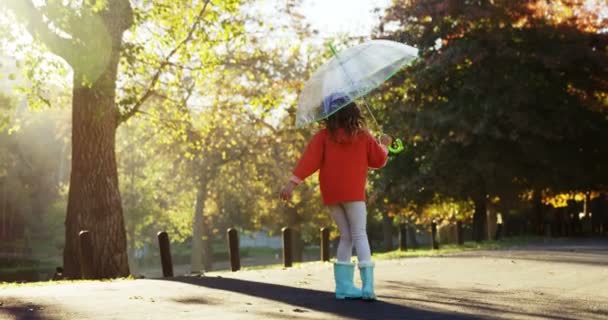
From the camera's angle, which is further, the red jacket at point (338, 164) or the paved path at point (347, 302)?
the red jacket at point (338, 164)

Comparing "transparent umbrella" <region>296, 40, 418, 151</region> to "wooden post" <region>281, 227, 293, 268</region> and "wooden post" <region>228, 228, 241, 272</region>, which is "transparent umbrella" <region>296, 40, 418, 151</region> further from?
"wooden post" <region>281, 227, 293, 268</region>

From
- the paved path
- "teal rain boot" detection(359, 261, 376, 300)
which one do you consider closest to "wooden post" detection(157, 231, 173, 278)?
the paved path

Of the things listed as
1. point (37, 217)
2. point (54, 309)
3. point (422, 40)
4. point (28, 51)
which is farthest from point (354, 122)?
point (37, 217)

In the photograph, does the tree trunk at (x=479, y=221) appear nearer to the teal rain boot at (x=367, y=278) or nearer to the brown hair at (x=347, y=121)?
the teal rain boot at (x=367, y=278)

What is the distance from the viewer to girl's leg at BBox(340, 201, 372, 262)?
8984 millimetres

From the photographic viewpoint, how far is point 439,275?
13.2 m

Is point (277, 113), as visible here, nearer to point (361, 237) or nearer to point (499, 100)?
point (499, 100)

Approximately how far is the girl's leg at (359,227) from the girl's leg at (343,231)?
0.33 ft

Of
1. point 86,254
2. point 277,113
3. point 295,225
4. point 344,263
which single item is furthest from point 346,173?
point 295,225

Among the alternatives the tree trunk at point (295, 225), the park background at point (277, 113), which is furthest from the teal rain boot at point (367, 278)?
the tree trunk at point (295, 225)

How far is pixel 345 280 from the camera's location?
30.3ft

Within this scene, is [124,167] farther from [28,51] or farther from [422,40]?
[28,51]

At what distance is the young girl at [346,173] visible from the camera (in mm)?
8984

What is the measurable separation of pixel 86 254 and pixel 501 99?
15.5 metres
